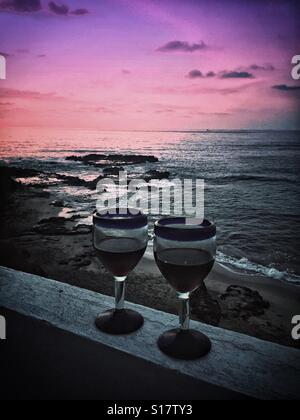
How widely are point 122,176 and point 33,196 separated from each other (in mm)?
11414

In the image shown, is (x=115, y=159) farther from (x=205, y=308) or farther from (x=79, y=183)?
(x=205, y=308)

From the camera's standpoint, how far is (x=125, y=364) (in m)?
1.21

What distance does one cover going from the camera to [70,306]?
1.57 metres

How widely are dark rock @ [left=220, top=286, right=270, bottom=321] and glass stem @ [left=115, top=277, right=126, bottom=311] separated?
197 inches

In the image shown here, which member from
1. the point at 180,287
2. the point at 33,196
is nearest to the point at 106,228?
the point at 180,287

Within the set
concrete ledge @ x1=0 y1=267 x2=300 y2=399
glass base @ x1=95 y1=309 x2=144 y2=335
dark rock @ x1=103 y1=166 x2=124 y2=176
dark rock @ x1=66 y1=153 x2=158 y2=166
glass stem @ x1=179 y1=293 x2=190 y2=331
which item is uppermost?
dark rock @ x1=66 y1=153 x2=158 y2=166

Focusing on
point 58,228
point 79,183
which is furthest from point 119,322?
point 79,183

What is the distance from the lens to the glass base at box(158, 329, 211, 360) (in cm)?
124

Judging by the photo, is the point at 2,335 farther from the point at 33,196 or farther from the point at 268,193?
the point at 268,193

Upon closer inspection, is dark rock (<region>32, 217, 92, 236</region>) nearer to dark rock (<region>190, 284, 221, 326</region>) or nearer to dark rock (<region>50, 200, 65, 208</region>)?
dark rock (<region>50, 200, 65, 208</region>)

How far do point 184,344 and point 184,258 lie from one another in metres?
0.34

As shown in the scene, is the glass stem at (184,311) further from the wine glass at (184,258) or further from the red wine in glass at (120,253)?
the red wine in glass at (120,253)

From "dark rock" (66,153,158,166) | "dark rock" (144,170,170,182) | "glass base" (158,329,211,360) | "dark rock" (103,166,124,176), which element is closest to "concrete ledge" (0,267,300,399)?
"glass base" (158,329,211,360)

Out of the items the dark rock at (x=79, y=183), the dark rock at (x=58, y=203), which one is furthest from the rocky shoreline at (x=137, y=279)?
the dark rock at (x=79, y=183)
